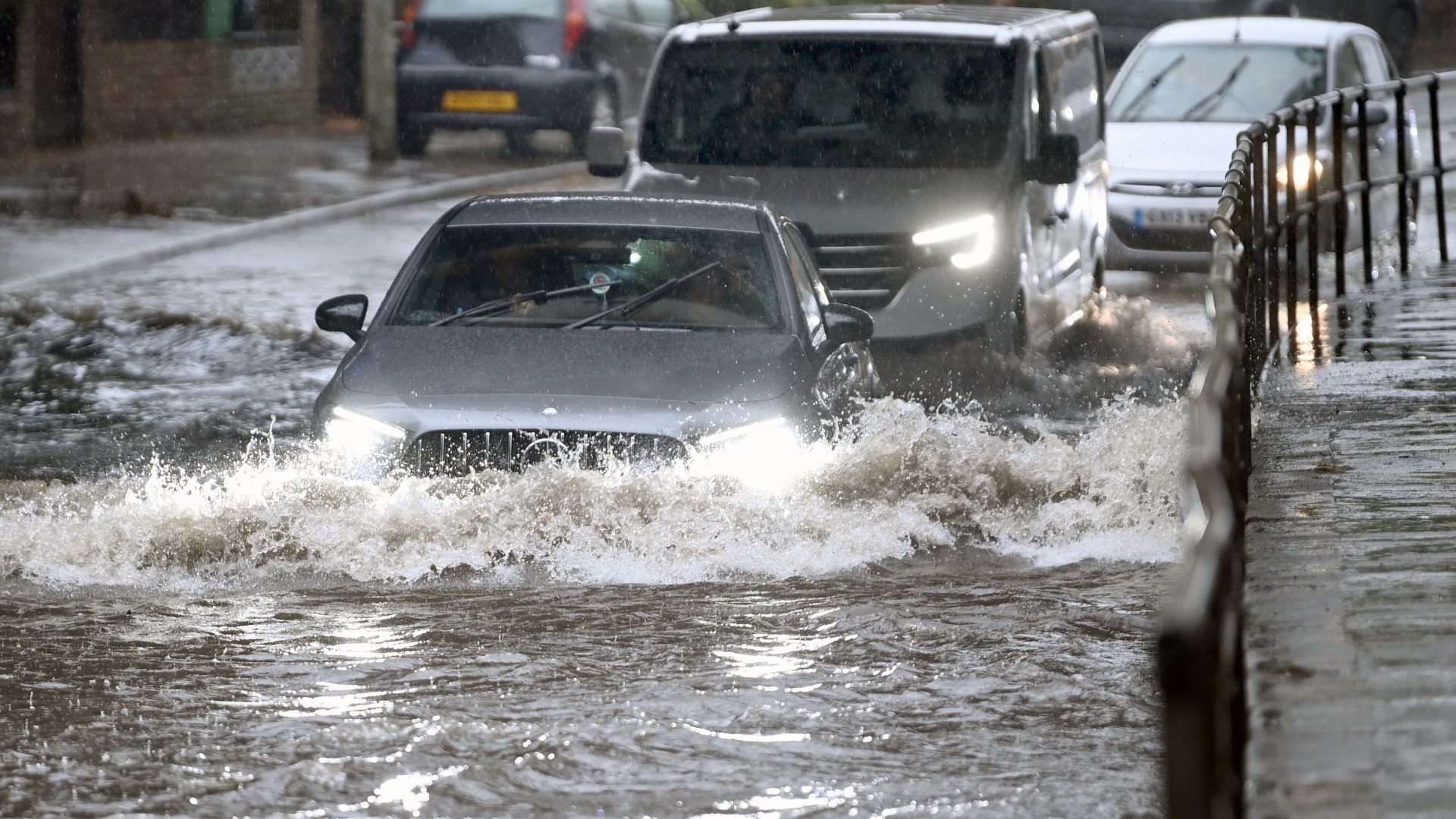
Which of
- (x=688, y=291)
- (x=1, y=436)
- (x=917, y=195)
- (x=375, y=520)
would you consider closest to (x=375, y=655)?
(x=375, y=520)

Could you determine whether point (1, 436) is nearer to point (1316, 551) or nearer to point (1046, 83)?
point (1046, 83)

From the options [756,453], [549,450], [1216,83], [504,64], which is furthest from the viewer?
[504,64]

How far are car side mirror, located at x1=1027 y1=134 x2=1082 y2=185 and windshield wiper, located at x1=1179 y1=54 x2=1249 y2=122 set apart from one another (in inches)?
182

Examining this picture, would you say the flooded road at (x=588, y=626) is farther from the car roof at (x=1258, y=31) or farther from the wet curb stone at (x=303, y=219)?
the car roof at (x=1258, y=31)

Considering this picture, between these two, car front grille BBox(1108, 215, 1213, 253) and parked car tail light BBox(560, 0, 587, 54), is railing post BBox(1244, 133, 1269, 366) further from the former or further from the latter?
parked car tail light BBox(560, 0, 587, 54)

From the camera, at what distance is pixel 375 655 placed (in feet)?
21.3

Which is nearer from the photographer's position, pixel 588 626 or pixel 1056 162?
pixel 588 626

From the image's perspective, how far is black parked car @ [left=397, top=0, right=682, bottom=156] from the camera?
2342 centimetres

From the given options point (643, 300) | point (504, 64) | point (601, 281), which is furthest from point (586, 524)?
point (504, 64)

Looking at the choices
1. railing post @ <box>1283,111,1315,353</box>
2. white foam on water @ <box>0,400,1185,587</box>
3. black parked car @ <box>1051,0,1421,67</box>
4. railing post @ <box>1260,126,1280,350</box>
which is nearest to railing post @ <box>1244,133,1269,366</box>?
railing post @ <box>1260,126,1280,350</box>

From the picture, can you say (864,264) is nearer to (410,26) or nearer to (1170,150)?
(1170,150)

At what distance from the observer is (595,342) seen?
26.6ft

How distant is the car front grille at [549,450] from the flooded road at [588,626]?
0.06m

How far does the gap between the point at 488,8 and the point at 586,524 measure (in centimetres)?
→ 1676
